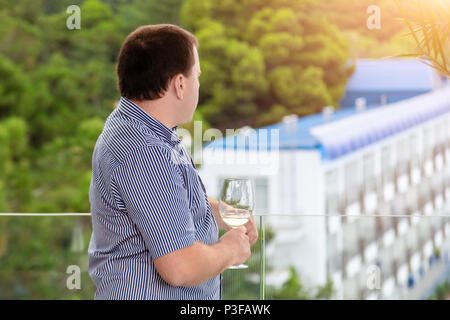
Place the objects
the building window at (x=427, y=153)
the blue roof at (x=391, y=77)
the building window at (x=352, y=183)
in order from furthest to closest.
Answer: the blue roof at (x=391, y=77) → the building window at (x=427, y=153) → the building window at (x=352, y=183)

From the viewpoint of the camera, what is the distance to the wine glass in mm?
1219

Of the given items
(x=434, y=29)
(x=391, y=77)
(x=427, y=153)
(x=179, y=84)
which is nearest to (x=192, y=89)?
(x=179, y=84)

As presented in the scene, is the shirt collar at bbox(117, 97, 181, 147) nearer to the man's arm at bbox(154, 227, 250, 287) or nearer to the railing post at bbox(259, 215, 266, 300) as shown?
the man's arm at bbox(154, 227, 250, 287)

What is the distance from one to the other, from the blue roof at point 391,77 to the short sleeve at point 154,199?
17.8 m

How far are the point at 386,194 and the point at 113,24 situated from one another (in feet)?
26.5

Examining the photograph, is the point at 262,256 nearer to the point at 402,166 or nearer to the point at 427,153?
the point at 402,166

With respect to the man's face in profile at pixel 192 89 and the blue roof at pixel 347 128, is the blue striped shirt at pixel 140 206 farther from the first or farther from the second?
the blue roof at pixel 347 128

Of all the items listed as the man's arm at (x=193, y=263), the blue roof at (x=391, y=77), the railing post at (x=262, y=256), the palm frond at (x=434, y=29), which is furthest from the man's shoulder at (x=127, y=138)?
the blue roof at (x=391, y=77)

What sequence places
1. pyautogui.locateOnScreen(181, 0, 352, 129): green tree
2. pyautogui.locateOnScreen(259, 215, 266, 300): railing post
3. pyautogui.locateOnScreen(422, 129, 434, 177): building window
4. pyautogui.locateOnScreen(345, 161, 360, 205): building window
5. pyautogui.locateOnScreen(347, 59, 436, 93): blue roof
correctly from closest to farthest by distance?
pyautogui.locateOnScreen(259, 215, 266, 300): railing post, pyautogui.locateOnScreen(181, 0, 352, 129): green tree, pyautogui.locateOnScreen(345, 161, 360, 205): building window, pyautogui.locateOnScreen(422, 129, 434, 177): building window, pyautogui.locateOnScreen(347, 59, 436, 93): blue roof

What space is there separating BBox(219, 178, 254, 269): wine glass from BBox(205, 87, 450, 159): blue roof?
1485 cm

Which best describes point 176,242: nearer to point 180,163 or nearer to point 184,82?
point 180,163

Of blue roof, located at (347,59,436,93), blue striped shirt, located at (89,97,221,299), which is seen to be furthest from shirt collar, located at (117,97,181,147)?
blue roof, located at (347,59,436,93)

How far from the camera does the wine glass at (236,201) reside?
48.0 inches

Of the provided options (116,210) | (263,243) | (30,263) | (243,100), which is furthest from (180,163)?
(243,100)
